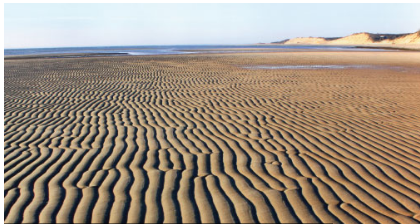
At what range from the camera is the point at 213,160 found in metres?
4.76

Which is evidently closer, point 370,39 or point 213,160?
point 213,160

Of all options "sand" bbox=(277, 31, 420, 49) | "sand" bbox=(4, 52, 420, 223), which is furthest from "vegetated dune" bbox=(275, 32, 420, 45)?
"sand" bbox=(4, 52, 420, 223)

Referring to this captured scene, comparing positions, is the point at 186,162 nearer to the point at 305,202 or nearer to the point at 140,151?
A: the point at 140,151

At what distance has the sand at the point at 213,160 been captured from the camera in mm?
3387

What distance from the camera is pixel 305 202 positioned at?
140 inches

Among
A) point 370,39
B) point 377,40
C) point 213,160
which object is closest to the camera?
point 213,160

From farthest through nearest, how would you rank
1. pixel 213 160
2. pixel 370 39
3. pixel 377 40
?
1. pixel 370 39
2. pixel 377 40
3. pixel 213 160

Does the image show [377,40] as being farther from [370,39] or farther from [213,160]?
[213,160]

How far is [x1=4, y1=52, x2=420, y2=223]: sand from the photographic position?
3387 mm

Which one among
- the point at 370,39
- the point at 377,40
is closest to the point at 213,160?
the point at 377,40

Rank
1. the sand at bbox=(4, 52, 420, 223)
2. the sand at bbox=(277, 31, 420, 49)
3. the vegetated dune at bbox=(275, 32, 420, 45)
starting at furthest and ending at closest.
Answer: the vegetated dune at bbox=(275, 32, 420, 45) → the sand at bbox=(277, 31, 420, 49) → the sand at bbox=(4, 52, 420, 223)

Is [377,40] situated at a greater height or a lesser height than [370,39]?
greater

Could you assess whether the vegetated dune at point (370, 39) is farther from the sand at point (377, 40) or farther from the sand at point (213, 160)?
the sand at point (213, 160)

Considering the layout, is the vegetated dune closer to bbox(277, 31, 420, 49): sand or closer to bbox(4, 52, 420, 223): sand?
bbox(277, 31, 420, 49): sand
